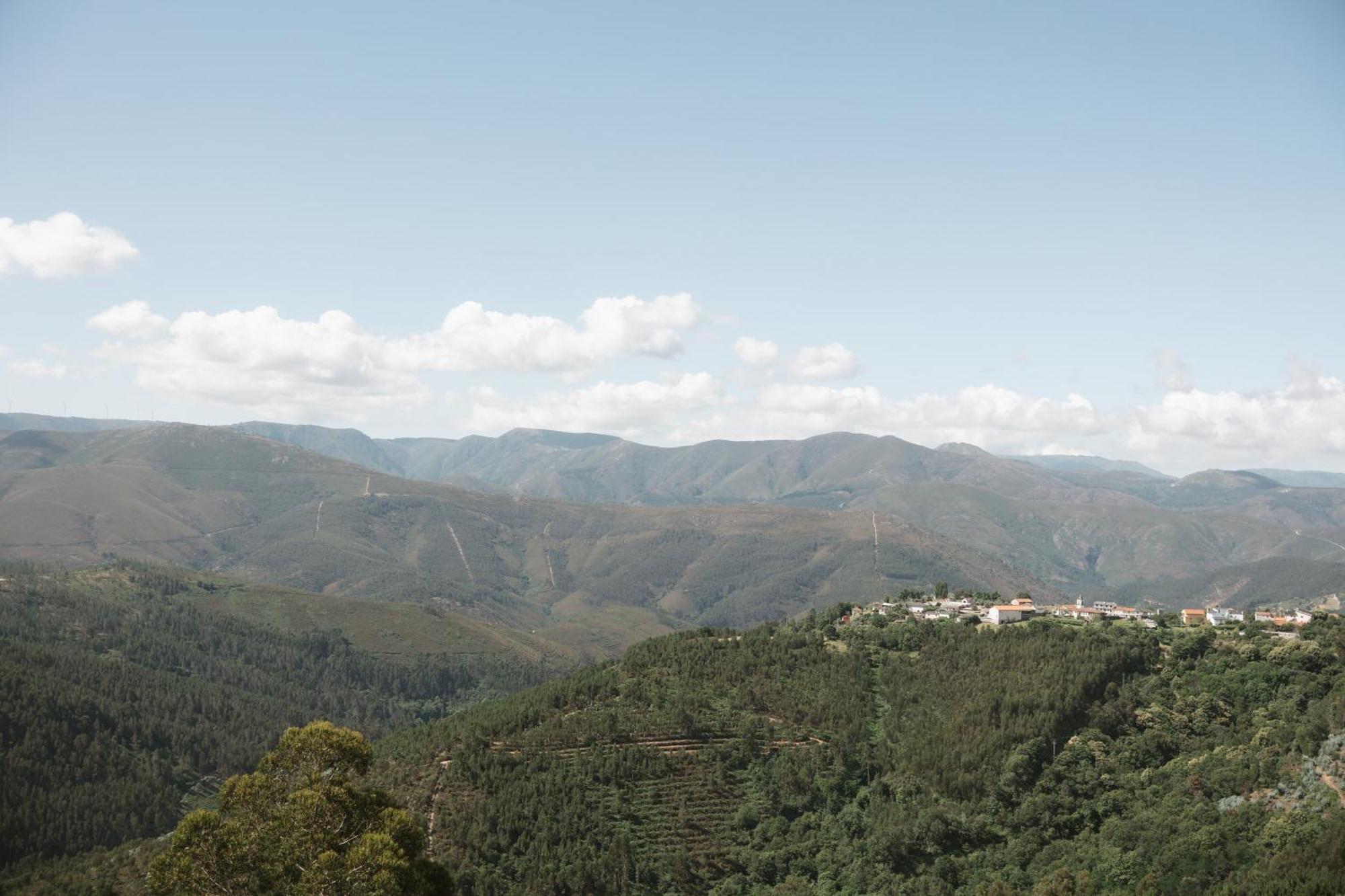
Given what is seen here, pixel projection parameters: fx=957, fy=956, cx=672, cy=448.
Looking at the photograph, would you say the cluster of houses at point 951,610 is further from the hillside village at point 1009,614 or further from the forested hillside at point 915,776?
the forested hillside at point 915,776

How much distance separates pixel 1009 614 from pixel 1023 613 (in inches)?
149

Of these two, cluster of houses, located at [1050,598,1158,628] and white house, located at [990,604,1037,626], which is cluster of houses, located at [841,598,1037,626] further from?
cluster of houses, located at [1050,598,1158,628]

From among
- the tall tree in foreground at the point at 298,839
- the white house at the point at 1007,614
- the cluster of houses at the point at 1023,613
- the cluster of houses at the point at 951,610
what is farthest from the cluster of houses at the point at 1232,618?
the tall tree in foreground at the point at 298,839

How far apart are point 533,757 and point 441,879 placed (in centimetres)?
5778

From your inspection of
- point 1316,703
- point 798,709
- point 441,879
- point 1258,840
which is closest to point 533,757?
point 798,709

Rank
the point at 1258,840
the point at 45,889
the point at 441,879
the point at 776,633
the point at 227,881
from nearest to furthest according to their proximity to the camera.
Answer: the point at 227,881, the point at 441,879, the point at 1258,840, the point at 45,889, the point at 776,633

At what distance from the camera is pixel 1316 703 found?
9338cm

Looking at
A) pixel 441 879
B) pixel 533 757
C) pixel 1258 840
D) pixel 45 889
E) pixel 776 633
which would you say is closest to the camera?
pixel 441 879

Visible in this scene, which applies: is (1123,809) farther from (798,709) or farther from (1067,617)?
(1067,617)

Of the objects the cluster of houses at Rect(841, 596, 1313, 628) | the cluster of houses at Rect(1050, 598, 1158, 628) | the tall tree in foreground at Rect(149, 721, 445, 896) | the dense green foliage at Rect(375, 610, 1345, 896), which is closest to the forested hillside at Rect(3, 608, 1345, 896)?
the dense green foliage at Rect(375, 610, 1345, 896)

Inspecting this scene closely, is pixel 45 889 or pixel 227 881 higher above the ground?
pixel 227 881

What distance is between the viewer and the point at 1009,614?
458 ft

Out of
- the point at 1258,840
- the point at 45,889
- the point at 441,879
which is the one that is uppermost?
the point at 441,879

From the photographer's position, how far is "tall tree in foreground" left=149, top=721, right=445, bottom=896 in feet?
150
